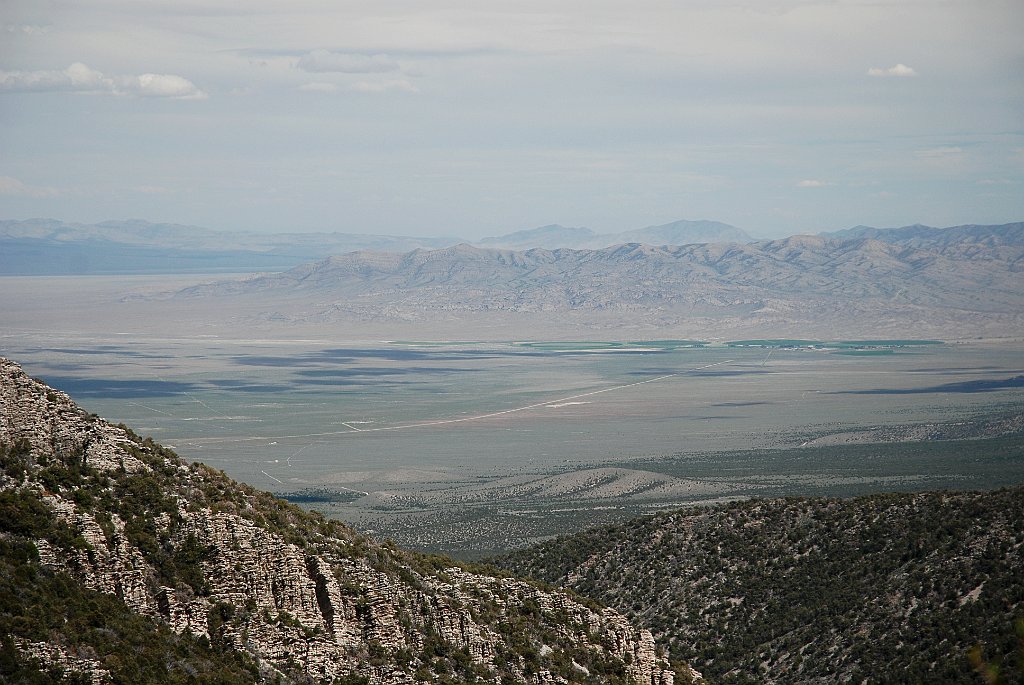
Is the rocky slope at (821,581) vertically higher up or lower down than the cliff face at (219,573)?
lower down

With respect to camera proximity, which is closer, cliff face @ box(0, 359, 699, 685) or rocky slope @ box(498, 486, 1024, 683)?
cliff face @ box(0, 359, 699, 685)

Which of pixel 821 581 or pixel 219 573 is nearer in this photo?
pixel 219 573

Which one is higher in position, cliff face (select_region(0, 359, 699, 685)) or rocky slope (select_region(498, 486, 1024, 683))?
cliff face (select_region(0, 359, 699, 685))

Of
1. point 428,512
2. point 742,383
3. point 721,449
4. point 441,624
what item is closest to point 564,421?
point 721,449

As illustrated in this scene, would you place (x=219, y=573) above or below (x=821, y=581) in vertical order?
above

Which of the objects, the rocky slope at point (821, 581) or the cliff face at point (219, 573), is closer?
the cliff face at point (219, 573)
